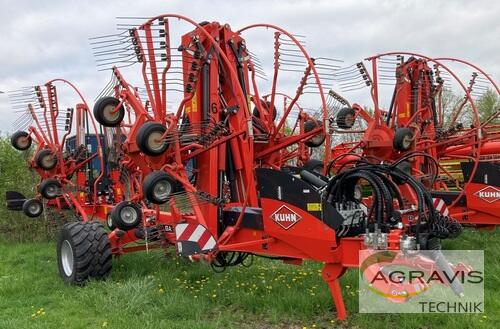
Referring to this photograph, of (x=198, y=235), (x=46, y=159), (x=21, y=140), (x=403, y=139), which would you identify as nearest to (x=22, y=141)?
(x=21, y=140)

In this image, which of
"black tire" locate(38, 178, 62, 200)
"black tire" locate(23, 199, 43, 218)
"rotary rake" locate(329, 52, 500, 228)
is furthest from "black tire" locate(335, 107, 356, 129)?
"black tire" locate(23, 199, 43, 218)

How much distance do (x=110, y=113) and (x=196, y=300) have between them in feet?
7.72

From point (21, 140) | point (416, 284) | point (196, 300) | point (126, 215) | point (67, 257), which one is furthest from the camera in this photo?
point (21, 140)

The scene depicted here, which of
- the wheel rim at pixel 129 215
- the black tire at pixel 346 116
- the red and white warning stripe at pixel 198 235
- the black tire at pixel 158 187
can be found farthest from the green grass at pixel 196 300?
the black tire at pixel 346 116

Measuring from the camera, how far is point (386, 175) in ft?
16.2

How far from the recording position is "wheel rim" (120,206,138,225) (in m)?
6.56

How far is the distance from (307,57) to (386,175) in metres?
1.48

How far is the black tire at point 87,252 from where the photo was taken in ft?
21.0

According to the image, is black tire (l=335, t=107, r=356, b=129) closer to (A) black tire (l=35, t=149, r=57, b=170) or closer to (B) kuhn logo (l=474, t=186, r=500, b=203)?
(B) kuhn logo (l=474, t=186, r=500, b=203)

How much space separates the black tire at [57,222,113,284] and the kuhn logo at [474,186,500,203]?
5.50 m

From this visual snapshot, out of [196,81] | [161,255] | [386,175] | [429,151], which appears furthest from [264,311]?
[429,151]

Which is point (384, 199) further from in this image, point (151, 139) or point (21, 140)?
point (21, 140)

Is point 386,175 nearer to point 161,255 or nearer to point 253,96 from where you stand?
point 253,96

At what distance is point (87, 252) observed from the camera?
6.41m
